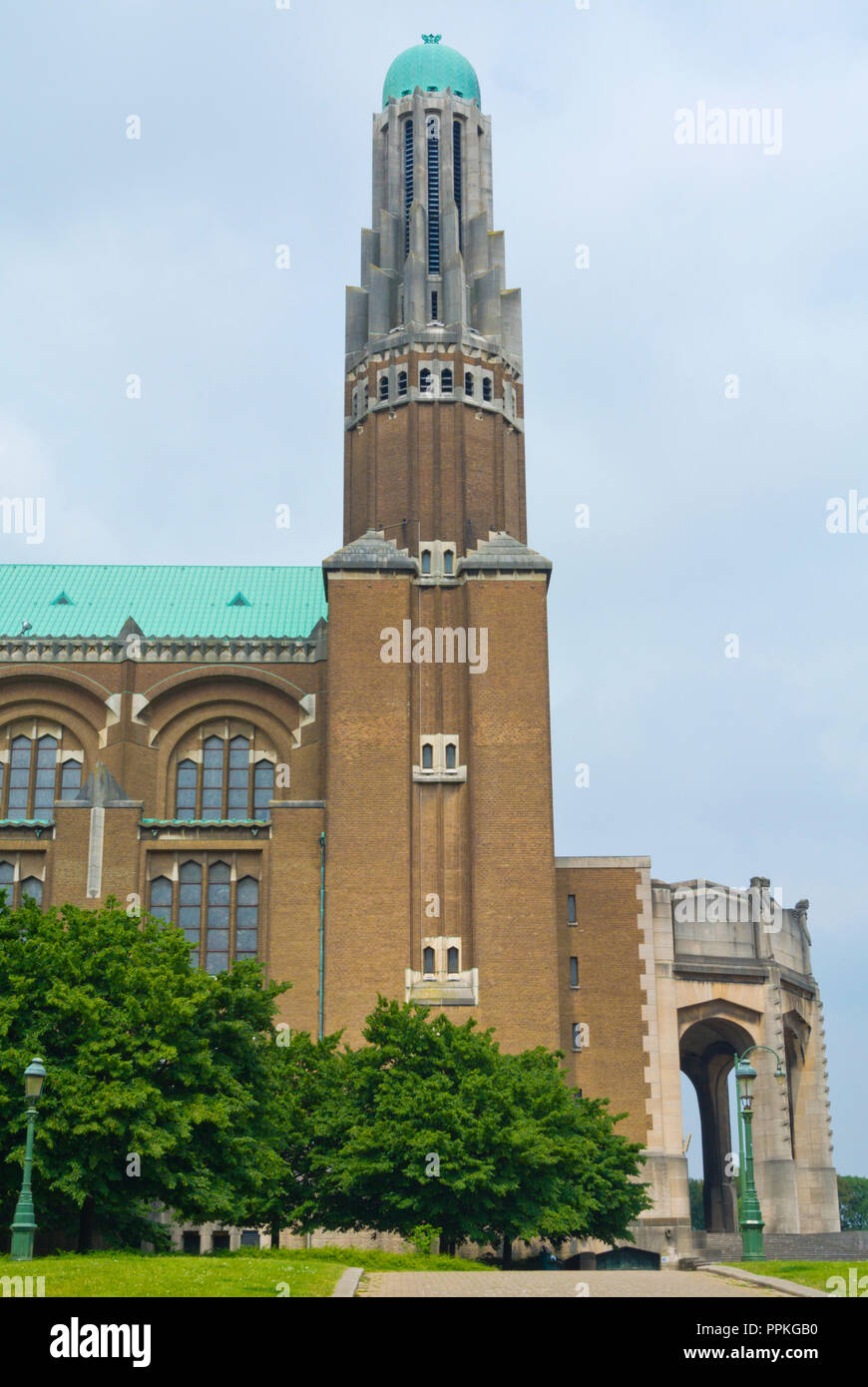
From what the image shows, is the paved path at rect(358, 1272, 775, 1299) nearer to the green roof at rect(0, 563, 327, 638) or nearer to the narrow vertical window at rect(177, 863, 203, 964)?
the narrow vertical window at rect(177, 863, 203, 964)

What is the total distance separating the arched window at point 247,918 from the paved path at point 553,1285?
2335 cm

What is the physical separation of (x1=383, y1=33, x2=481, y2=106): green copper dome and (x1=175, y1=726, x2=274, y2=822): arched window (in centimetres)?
2710

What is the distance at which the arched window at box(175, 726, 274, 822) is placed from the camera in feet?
194

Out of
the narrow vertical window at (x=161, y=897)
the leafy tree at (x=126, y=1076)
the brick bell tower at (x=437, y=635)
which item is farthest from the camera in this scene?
the narrow vertical window at (x=161, y=897)

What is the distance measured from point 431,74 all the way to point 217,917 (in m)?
35.1

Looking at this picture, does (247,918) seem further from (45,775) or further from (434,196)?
(434,196)

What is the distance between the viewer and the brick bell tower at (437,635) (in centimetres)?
5203

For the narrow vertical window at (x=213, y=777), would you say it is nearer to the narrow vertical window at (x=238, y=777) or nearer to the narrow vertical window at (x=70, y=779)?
the narrow vertical window at (x=238, y=777)

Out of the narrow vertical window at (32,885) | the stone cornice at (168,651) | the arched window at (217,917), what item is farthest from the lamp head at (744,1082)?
the stone cornice at (168,651)

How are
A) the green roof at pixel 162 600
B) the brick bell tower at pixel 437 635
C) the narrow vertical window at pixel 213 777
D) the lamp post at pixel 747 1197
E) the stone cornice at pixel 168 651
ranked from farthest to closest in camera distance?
1. the green roof at pixel 162 600
2. the stone cornice at pixel 168 651
3. the narrow vertical window at pixel 213 777
4. the brick bell tower at pixel 437 635
5. the lamp post at pixel 747 1197

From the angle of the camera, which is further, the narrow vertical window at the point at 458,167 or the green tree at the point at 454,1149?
the narrow vertical window at the point at 458,167

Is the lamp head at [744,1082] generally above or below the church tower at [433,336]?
below

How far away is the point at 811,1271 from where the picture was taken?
28.0 m

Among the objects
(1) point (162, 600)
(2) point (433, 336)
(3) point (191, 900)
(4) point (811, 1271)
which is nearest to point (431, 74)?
(2) point (433, 336)
